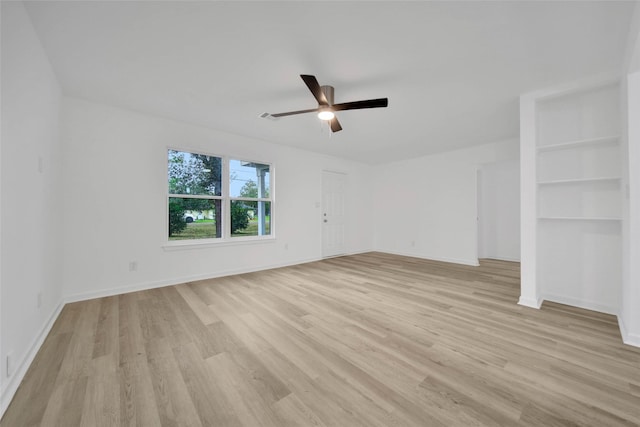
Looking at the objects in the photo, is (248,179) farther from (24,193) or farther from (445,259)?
(445,259)

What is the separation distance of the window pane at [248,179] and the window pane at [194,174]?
0.22 meters

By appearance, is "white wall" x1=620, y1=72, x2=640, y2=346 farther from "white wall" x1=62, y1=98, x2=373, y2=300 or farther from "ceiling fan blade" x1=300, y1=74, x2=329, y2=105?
"white wall" x1=62, y1=98, x2=373, y2=300

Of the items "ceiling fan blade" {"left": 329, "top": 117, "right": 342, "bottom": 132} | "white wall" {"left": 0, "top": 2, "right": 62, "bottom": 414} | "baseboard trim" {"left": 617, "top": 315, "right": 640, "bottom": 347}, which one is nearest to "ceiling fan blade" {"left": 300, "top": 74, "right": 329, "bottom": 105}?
"ceiling fan blade" {"left": 329, "top": 117, "right": 342, "bottom": 132}

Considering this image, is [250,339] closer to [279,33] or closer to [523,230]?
[279,33]

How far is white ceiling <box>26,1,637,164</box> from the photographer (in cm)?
171

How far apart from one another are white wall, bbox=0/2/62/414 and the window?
1.44 metres

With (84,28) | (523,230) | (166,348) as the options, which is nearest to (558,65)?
(523,230)

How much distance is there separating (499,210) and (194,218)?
6.61 meters

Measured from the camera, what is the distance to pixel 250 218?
15.2 ft

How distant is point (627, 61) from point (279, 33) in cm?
295

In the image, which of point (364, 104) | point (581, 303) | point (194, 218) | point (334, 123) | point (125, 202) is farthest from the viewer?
point (194, 218)

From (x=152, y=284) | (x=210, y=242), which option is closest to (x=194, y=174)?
(x=210, y=242)

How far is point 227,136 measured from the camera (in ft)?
13.9

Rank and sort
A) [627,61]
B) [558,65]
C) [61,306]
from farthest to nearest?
[61,306] < [558,65] < [627,61]
